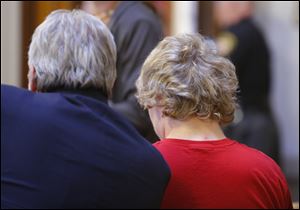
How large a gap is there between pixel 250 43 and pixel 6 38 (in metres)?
2.13

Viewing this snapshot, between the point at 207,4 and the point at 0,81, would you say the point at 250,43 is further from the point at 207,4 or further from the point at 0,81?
the point at 0,81

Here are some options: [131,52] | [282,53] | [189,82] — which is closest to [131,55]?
[131,52]

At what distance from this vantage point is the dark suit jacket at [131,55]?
3723mm

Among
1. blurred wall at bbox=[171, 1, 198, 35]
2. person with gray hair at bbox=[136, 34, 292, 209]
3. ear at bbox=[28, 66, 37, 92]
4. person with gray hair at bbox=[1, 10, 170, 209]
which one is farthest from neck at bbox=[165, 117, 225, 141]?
blurred wall at bbox=[171, 1, 198, 35]

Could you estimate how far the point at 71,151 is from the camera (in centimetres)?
227

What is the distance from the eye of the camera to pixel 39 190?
2.26 meters

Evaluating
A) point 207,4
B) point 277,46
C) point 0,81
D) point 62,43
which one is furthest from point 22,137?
point 277,46

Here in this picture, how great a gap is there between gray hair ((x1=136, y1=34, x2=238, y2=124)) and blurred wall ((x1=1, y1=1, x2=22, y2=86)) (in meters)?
2.15

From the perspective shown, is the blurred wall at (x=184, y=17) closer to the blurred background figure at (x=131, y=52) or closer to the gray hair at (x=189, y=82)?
the blurred background figure at (x=131, y=52)

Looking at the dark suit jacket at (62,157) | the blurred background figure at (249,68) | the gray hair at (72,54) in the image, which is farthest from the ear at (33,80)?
the blurred background figure at (249,68)

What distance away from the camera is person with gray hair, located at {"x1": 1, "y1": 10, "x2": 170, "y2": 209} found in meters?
2.26

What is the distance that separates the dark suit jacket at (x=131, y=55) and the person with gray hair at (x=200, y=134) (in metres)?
0.99

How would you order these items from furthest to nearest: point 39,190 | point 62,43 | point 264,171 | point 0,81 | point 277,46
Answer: point 277,46 < point 0,81 < point 264,171 < point 62,43 < point 39,190

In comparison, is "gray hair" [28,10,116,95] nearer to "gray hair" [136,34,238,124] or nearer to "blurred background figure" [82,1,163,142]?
"gray hair" [136,34,238,124]
